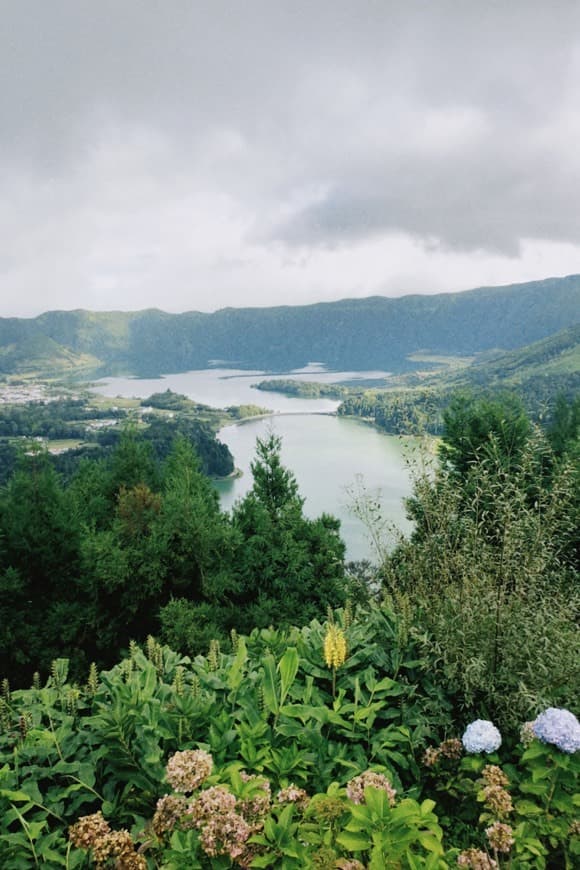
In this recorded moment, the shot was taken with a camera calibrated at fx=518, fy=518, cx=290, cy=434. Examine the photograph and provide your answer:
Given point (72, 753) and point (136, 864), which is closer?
point (136, 864)

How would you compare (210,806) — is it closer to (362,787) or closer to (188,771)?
(188,771)

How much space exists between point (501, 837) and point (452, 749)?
0.72m

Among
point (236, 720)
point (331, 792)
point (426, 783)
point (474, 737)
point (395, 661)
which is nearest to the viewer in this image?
point (331, 792)

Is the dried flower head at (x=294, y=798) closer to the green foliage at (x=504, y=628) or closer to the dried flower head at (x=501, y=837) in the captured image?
the dried flower head at (x=501, y=837)

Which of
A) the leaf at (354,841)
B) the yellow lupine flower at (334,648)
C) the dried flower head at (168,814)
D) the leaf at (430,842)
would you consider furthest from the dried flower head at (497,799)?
the dried flower head at (168,814)

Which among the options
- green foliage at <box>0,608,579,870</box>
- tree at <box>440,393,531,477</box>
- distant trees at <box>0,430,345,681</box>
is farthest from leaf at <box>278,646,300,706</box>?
tree at <box>440,393,531,477</box>

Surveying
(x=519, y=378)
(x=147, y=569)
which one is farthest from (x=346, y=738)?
(x=519, y=378)

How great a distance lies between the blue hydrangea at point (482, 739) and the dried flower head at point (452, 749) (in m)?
0.21

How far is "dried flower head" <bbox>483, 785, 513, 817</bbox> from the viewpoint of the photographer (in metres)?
1.95

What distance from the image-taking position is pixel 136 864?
5.38ft

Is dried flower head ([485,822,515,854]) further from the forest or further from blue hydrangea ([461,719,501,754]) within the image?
blue hydrangea ([461,719,501,754])

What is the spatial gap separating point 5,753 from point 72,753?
34 centimetres

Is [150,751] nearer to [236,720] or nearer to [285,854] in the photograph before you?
[236,720]

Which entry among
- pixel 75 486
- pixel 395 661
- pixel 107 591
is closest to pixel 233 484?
pixel 75 486
